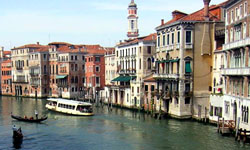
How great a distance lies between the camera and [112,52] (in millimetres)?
53562

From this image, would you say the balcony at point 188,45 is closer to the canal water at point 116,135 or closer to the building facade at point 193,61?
the building facade at point 193,61

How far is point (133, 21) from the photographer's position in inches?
3127

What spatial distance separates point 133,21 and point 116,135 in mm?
54529

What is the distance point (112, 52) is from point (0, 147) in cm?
3128

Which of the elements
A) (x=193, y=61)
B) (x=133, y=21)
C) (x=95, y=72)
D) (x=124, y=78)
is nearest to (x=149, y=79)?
(x=124, y=78)

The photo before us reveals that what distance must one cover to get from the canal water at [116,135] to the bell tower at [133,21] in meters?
44.6

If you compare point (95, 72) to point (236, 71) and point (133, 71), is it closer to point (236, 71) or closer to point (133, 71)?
point (133, 71)

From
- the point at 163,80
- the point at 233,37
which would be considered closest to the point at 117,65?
the point at 163,80

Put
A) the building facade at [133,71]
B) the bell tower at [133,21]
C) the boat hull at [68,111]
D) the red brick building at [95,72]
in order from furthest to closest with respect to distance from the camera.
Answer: the bell tower at [133,21], the red brick building at [95,72], the building facade at [133,71], the boat hull at [68,111]

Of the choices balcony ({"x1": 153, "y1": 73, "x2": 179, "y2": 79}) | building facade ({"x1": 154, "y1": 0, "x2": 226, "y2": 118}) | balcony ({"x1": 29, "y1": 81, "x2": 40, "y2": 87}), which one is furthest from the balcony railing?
balcony ({"x1": 29, "y1": 81, "x2": 40, "y2": 87})

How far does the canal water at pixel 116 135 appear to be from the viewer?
23.6 metres

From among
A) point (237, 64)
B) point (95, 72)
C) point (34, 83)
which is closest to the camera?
point (237, 64)

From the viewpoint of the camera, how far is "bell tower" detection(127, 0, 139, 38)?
7925 cm

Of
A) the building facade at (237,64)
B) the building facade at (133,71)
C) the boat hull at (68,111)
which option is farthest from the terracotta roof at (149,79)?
the building facade at (237,64)
